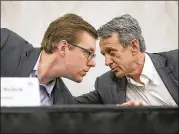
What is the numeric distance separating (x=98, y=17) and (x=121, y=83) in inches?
24.3

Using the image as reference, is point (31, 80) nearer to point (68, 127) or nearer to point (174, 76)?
point (68, 127)

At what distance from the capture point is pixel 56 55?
139 centimetres

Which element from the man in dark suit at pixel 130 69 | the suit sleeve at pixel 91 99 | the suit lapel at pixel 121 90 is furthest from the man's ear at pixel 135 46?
the suit sleeve at pixel 91 99

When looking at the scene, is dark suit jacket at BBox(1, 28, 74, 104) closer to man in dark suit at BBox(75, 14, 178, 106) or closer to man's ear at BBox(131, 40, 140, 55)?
man in dark suit at BBox(75, 14, 178, 106)

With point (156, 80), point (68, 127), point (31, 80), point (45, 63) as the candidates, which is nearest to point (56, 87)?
point (45, 63)

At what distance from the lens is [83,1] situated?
205 cm

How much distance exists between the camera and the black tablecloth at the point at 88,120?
0.61 meters

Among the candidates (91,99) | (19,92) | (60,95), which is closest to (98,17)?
(91,99)

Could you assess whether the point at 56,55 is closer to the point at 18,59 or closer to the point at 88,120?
the point at 18,59

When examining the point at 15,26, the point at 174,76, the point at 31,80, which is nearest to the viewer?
the point at 31,80

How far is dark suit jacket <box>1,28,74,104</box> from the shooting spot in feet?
4.07

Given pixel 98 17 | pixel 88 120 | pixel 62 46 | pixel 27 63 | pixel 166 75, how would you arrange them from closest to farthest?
1. pixel 88 120
2. pixel 27 63
3. pixel 62 46
4. pixel 166 75
5. pixel 98 17

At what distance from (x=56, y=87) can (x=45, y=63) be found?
109 millimetres

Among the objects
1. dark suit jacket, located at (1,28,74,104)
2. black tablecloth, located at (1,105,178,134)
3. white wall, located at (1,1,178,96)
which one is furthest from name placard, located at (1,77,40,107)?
white wall, located at (1,1,178,96)
